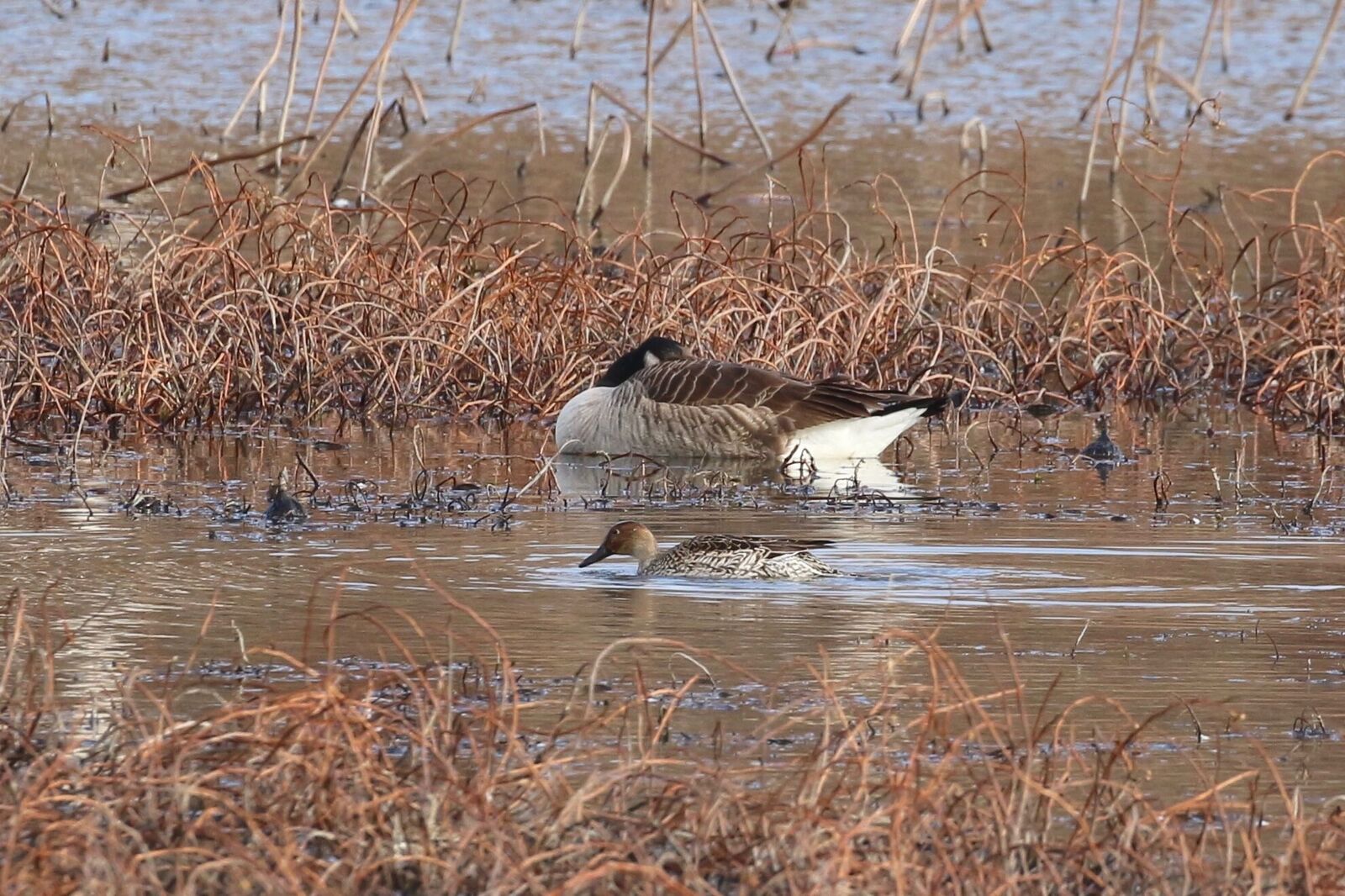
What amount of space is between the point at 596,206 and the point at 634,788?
1464 cm

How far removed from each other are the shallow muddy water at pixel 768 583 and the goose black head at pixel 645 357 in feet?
1.90

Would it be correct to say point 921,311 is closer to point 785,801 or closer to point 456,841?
point 785,801

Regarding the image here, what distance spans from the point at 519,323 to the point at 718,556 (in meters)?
4.49

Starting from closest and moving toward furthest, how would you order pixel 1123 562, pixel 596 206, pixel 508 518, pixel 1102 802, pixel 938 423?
pixel 1102 802
pixel 1123 562
pixel 508 518
pixel 938 423
pixel 596 206

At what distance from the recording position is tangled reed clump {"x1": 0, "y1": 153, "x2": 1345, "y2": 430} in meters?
12.1

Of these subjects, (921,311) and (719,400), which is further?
(921,311)

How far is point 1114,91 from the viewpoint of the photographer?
91.6ft

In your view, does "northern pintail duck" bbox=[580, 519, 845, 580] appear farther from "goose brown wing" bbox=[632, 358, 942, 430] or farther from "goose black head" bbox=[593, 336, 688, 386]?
"goose black head" bbox=[593, 336, 688, 386]

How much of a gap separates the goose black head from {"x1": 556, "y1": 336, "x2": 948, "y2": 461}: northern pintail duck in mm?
48

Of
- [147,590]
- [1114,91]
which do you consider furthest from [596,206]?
[147,590]

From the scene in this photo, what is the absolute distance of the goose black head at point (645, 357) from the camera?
12.1m

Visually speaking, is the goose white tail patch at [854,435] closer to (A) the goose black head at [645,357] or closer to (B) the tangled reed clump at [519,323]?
(A) the goose black head at [645,357]

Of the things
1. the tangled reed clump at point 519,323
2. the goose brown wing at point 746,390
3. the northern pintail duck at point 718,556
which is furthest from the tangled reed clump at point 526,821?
the tangled reed clump at point 519,323

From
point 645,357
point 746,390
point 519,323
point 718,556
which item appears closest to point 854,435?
point 746,390
